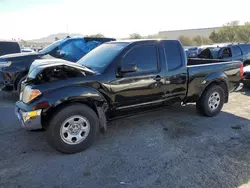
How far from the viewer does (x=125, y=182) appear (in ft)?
10.2

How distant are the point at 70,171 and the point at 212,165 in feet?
6.79

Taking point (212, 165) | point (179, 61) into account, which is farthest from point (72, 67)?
point (212, 165)

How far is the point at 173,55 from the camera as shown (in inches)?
194

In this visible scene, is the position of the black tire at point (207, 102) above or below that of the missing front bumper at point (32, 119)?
below

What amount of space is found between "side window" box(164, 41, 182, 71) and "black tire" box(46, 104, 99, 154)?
1.94 metres

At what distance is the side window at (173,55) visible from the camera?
4.86 meters

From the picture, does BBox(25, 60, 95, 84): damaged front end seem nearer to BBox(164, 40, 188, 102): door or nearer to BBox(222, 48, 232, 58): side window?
BBox(164, 40, 188, 102): door

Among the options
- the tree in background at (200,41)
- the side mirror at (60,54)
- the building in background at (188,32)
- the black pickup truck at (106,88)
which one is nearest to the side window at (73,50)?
the side mirror at (60,54)

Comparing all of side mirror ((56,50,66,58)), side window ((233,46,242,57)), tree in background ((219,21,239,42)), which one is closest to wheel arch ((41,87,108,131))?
side mirror ((56,50,66,58))

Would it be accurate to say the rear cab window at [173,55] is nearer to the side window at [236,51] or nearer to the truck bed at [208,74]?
the truck bed at [208,74]

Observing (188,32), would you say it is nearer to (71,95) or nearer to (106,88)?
(106,88)

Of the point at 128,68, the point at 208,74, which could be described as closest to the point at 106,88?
the point at 128,68

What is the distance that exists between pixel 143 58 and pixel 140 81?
0.46 m

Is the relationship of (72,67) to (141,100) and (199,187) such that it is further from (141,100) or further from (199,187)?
(199,187)
